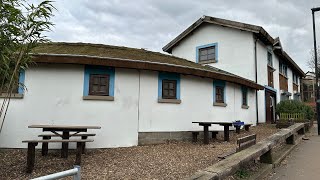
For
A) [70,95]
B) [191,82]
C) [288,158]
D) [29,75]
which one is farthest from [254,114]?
[29,75]

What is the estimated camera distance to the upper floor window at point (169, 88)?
959cm

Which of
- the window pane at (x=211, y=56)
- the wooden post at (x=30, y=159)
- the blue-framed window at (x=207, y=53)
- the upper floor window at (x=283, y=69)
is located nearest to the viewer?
the wooden post at (x=30, y=159)

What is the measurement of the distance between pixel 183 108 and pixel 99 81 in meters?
3.18

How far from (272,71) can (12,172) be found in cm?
1720

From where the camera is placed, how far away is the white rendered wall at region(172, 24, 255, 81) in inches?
635

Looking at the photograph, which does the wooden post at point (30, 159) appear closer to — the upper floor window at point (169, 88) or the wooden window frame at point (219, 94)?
the upper floor window at point (169, 88)

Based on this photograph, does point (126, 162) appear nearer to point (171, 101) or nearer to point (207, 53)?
point (171, 101)

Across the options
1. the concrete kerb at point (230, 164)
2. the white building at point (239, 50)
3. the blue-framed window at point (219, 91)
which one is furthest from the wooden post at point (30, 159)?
the white building at point (239, 50)

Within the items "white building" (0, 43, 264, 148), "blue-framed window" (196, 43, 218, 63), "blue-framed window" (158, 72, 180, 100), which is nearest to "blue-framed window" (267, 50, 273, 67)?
"blue-framed window" (196, 43, 218, 63)

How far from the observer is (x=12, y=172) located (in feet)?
18.8

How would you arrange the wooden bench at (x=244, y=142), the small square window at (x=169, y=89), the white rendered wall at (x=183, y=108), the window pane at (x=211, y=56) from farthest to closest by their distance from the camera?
the window pane at (x=211, y=56) < the small square window at (x=169, y=89) < the white rendered wall at (x=183, y=108) < the wooden bench at (x=244, y=142)

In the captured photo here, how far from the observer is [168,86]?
9812mm

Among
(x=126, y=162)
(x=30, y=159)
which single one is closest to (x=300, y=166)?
(x=126, y=162)

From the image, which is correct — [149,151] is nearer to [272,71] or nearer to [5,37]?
[5,37]
